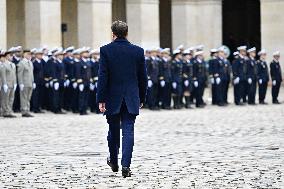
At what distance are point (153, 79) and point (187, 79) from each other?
1354 millimetres

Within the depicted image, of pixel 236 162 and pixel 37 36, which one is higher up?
pixel 37 36

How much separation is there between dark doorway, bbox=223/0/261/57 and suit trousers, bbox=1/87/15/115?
25073 mm

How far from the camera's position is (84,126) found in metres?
21.0

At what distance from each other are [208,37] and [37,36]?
10.8 m

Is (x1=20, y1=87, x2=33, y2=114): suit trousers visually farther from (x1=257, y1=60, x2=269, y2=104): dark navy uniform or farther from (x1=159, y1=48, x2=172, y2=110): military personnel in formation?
(x1=257, y1=60, x2=269, y2=104): dark navy uniform

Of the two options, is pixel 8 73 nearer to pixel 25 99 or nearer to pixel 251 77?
pixel 25 99

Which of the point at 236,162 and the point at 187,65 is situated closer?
the point at 236,162

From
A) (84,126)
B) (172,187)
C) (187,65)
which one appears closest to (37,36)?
(187,65)

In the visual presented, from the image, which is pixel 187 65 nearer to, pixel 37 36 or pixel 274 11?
pixel 37 36

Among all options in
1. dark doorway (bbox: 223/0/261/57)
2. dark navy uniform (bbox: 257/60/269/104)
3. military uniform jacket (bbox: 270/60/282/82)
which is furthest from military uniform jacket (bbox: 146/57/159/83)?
dark doorway (bbox: 223/0/261/57)

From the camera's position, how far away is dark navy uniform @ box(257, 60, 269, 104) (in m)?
30.6

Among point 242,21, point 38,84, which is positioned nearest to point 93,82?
point 38,84

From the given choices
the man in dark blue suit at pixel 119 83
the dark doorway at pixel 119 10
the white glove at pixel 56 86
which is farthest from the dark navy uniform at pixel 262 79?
the man in dark blue suit at pixel 119 83

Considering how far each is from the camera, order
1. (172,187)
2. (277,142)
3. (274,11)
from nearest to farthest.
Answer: (172,187)
(277,142)
(274,11)
